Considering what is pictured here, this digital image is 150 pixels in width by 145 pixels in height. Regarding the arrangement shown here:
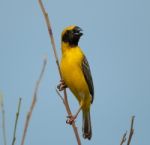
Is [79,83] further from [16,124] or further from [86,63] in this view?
[16,124]

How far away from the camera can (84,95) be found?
7863mm

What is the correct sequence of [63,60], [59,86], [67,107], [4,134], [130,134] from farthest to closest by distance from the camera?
[63,60] < [59,86] < [67,107] < [130,134] < [4,134]

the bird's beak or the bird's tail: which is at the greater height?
the bird's beak

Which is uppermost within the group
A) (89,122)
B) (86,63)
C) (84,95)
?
(86,63)

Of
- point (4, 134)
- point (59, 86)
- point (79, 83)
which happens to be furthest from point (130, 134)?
point (79, 83)

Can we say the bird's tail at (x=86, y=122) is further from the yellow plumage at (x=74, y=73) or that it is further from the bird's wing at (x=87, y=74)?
the bird's wing at (x=87, y=74)

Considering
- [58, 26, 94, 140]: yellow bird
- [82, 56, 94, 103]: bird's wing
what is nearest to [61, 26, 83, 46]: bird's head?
[58, 26, 94, 140]: yellow bird

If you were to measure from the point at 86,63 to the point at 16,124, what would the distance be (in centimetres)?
524

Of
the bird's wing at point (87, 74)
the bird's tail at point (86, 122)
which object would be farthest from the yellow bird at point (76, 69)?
the bird's tail at point (86, 122)

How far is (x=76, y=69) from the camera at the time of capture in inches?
306

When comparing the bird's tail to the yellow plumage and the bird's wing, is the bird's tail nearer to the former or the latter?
the yellow plumage

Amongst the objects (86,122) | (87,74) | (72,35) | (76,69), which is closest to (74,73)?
(76,69)

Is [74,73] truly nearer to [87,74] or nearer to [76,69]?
[76,69]

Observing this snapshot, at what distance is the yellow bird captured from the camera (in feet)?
25.0
